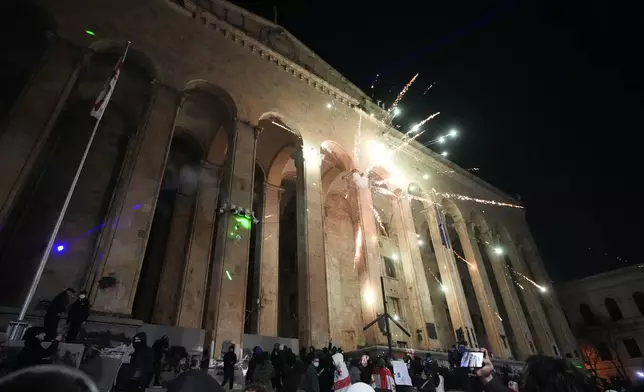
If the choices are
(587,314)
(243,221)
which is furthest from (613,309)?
(243,221)

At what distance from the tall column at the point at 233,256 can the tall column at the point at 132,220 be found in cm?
216

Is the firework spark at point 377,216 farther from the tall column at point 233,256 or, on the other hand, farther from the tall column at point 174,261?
the tall column at point 174,261

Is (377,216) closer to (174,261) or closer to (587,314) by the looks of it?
(174,261)

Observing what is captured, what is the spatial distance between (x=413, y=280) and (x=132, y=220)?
12.1 metres

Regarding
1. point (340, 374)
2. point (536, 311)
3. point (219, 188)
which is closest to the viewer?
point (340, 374)

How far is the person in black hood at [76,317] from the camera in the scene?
22.4 ft

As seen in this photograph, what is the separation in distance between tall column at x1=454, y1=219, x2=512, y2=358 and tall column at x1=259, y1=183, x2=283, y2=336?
1155cm

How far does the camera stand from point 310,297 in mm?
11969

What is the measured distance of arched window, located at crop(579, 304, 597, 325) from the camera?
30016mm

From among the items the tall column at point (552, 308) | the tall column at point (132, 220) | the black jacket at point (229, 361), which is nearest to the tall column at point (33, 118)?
the tall column at point (132, 220)

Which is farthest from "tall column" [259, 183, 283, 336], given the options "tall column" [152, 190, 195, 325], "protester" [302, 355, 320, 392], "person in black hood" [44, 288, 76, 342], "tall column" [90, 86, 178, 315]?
"person in black hood" [44, 288, 76, 342]

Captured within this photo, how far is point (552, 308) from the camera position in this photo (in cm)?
2472

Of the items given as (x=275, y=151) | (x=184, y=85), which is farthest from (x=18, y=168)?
(x=275, y=151)

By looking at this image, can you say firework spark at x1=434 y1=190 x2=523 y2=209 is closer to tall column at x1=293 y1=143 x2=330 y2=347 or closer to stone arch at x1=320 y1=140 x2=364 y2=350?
stone arch at x1=320 y1=140 x2=364 y2=350
